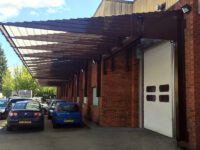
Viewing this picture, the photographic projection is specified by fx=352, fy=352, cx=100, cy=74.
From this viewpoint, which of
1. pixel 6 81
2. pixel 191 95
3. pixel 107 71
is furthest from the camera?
pixel 6 81

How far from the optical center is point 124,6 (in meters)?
22.8

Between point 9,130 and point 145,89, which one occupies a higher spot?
point 145,89

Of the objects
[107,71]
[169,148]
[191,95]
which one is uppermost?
[107,71]

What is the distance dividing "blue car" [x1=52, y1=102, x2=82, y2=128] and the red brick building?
1332mm

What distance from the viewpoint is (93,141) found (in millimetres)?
14016

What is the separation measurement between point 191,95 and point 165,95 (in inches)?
134

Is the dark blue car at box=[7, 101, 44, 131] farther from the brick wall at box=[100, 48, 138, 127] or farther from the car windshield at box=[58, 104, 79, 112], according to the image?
the brick wall at box=[100, 48, 138, 127]

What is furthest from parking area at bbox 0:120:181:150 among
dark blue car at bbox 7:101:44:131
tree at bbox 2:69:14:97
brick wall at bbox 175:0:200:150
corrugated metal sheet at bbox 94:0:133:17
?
tree at bbox 2:69:14:97

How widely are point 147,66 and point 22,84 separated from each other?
59612 millimetres

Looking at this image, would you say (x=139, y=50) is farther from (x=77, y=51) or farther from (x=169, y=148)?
(x=169, y=148)

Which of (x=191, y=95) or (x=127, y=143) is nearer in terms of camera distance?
(x=191, y=95)

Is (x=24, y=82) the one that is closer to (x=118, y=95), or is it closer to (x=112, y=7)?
(x=112, y=7)

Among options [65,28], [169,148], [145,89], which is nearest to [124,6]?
[145,89]

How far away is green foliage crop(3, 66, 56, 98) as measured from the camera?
74656 mm
